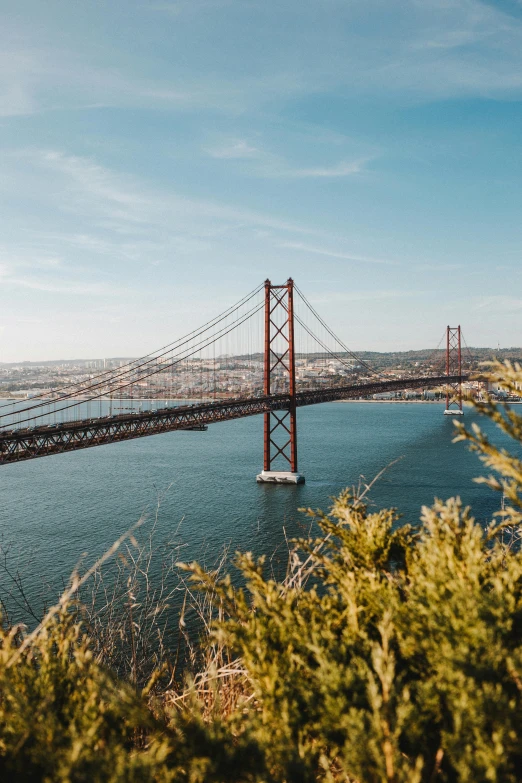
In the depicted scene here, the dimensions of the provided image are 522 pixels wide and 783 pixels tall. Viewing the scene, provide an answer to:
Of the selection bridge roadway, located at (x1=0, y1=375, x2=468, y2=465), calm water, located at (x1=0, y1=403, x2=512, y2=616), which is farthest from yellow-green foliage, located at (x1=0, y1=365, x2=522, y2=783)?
bridge roadway, located at (x1=0, y1=375, x2=468, y2=465)

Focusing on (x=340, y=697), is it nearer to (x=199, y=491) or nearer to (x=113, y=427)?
(x=113, y=427)

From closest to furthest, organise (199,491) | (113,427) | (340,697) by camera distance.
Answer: (340,697) < (113,427) < (199,491)

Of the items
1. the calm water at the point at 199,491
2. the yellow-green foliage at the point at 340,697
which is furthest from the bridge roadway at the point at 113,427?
the yellow-green foliage at the point at 340,697

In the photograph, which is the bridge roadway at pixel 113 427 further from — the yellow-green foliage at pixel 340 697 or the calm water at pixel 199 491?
the yellow-green foliage at pixel 340 697

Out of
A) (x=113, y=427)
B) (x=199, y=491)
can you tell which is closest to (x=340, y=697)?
(x=113, y=427)

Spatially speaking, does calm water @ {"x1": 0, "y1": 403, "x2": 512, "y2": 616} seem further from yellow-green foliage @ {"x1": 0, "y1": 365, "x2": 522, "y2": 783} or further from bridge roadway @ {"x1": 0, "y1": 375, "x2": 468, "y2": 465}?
yellow-green foliage @ {"x1": 0, "y1": 365, "x2": 522, "y2": 783}

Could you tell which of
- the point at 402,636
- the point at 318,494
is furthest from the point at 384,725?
the point at 318,494
